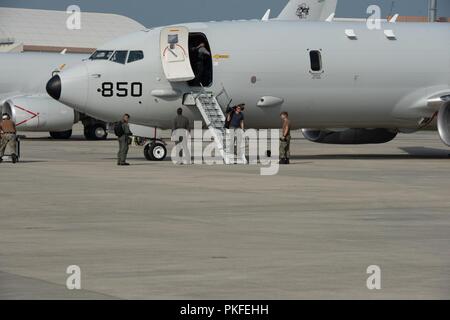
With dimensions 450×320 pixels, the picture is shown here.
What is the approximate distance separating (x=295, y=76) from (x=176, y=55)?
12.1ft

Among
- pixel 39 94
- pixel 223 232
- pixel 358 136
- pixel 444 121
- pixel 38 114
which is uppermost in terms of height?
pixel 39 94

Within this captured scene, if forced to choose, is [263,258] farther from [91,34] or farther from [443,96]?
[91,34]

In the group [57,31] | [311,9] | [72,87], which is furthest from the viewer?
[57,31]

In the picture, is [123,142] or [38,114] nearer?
[123,142]

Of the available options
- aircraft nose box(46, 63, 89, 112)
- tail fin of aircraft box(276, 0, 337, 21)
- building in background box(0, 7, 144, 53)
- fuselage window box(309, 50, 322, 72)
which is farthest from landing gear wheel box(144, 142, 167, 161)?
building in background box(0, 7, 144, 53)

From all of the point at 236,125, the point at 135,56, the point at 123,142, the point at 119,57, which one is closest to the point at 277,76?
the point at 236,125

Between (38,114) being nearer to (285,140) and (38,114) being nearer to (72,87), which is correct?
(72,87)

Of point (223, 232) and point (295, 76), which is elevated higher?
point (295, 76)

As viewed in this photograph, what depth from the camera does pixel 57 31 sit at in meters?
139

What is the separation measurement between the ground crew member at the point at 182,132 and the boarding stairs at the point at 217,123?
566 mm

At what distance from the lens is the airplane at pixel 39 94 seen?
52.9 metres

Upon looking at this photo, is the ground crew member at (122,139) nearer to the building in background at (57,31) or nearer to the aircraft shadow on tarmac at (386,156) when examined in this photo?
the aircraft shadow on tarmac at (386,156)

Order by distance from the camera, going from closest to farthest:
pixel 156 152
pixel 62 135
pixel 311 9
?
pixel 156 152 < pixel 62 135 < pixel 311 9
